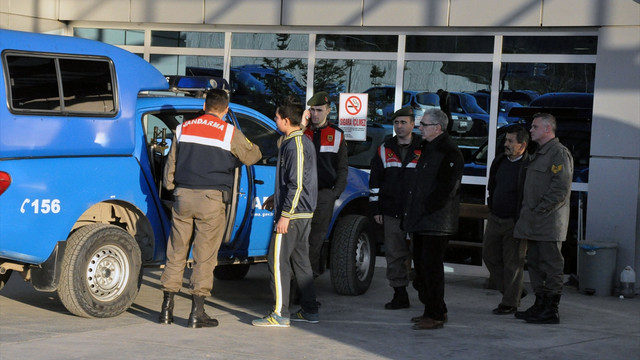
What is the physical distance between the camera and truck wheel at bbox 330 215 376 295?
9.60 meters

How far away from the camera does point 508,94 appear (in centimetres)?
1174

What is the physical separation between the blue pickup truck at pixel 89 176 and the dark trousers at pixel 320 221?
1.48ft

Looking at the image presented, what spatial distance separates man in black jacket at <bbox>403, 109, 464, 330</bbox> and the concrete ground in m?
0.28

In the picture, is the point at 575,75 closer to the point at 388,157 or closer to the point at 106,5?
the point at 388,157

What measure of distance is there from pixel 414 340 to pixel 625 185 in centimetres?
435

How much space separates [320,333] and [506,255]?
2.28 metres

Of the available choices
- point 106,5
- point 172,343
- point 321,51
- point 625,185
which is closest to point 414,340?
point 172,343

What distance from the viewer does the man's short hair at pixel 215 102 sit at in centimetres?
782

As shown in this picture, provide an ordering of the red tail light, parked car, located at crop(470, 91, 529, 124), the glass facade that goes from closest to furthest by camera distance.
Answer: the red tail light, the glass facade, parked car, located at crop(470, 91, 529, 124)

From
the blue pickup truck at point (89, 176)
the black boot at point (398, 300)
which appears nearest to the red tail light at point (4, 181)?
the blue pickup truck at point (89, 176)

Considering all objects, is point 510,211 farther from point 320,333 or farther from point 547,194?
point 320,333

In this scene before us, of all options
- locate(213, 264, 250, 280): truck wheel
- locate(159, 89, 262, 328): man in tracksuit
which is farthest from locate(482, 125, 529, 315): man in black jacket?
locate(213, 264, 250, 280): truck wheel

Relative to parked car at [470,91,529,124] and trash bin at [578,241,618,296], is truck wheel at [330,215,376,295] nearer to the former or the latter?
trash bin at [578,241,618,296]

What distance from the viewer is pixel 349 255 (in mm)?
9602
